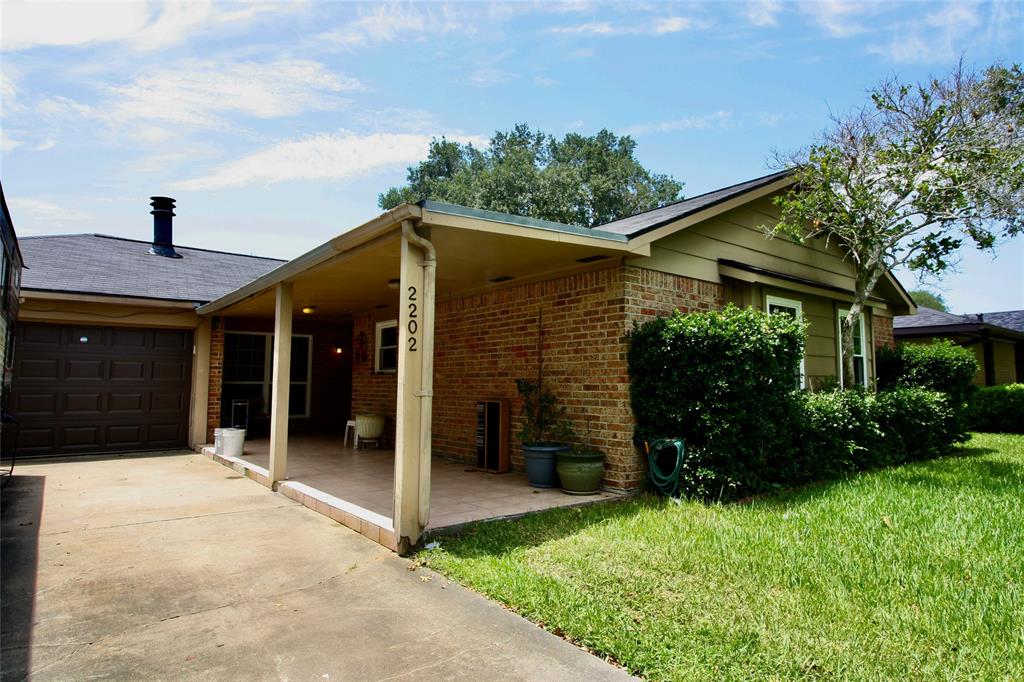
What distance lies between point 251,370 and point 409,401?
912cm

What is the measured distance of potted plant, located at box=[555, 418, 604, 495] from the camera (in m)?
6.04

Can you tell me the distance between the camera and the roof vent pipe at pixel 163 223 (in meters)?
13.1

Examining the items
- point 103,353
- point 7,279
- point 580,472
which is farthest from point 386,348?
point 580,472

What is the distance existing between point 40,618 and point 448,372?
608 centimetres

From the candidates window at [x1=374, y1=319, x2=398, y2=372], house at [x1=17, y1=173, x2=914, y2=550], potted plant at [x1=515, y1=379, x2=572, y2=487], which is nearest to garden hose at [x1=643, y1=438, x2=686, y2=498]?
house at [x1=17, y1=173, x2=914, y2=550]

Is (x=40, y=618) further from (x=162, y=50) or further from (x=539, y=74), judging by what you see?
(x=539, y=74)

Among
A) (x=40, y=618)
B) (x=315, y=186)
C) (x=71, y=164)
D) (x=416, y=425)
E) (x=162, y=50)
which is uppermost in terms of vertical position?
(x=315, y=186)

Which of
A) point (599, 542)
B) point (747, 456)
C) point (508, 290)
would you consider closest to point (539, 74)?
point (508, 290)

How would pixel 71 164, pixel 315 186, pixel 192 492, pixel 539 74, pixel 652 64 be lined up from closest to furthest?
pixel 192 492, pixel 71 164, pixel 652 64, pixel 539 74, pixel 315 186

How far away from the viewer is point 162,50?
630 centimetres

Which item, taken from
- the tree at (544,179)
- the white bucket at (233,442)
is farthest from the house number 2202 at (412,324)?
the tree at (544,179)

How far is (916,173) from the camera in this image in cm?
808

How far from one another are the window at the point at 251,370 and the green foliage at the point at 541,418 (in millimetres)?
6667

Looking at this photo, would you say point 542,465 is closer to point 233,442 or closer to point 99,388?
point 233,442
